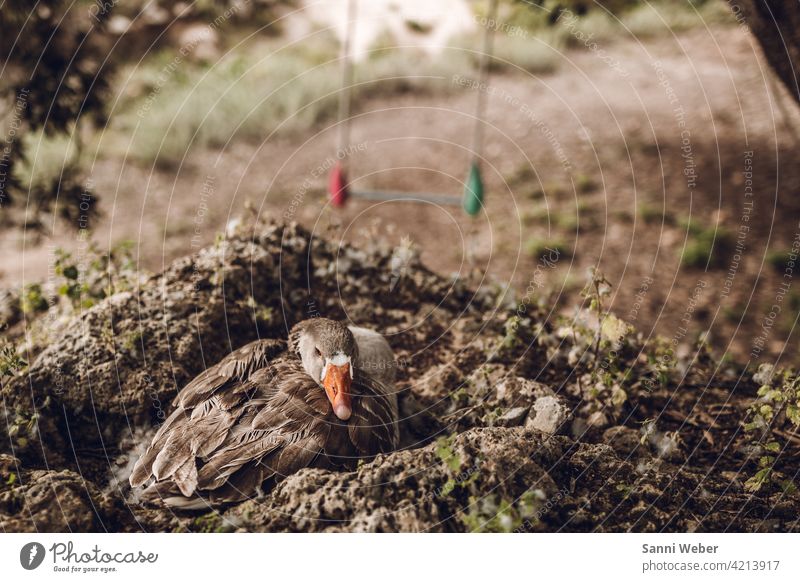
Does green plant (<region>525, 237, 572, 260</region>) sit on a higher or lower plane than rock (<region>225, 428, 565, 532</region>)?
higher

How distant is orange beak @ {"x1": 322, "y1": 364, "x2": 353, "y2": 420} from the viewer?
2502 millimetres

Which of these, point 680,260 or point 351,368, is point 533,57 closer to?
point 680,260

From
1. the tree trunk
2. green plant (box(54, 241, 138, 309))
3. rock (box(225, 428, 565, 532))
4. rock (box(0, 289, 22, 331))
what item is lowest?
rock (box(225, 428, 565, 532))

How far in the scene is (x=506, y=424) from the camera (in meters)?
2.86

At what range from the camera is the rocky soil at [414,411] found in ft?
7.95

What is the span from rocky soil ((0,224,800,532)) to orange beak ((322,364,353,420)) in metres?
0.22

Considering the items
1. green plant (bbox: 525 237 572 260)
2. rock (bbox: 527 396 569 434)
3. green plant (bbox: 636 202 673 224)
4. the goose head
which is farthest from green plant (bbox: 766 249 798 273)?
the goose head

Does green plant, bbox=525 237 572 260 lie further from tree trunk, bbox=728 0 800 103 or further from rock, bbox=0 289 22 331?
rock, bbox=0 289 22 331

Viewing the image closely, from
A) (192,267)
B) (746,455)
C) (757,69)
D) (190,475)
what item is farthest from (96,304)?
(757,69)

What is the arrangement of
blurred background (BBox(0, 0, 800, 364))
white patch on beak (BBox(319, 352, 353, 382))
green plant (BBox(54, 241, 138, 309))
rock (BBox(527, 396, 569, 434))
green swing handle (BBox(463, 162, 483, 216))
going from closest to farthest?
white patch on beak (BBox(319, 352, 353, 382))
rock (BBox(527, 396, 569, 434))
green plant (BBox(54, 241, 138, 309))
green swing handle (BBox(463, 162, 483, 216))
blurred background (BBox(0, 0, 800, 364))

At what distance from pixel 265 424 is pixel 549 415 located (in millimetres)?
1175

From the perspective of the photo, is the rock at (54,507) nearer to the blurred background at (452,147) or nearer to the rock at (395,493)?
the rock at (395,493)
